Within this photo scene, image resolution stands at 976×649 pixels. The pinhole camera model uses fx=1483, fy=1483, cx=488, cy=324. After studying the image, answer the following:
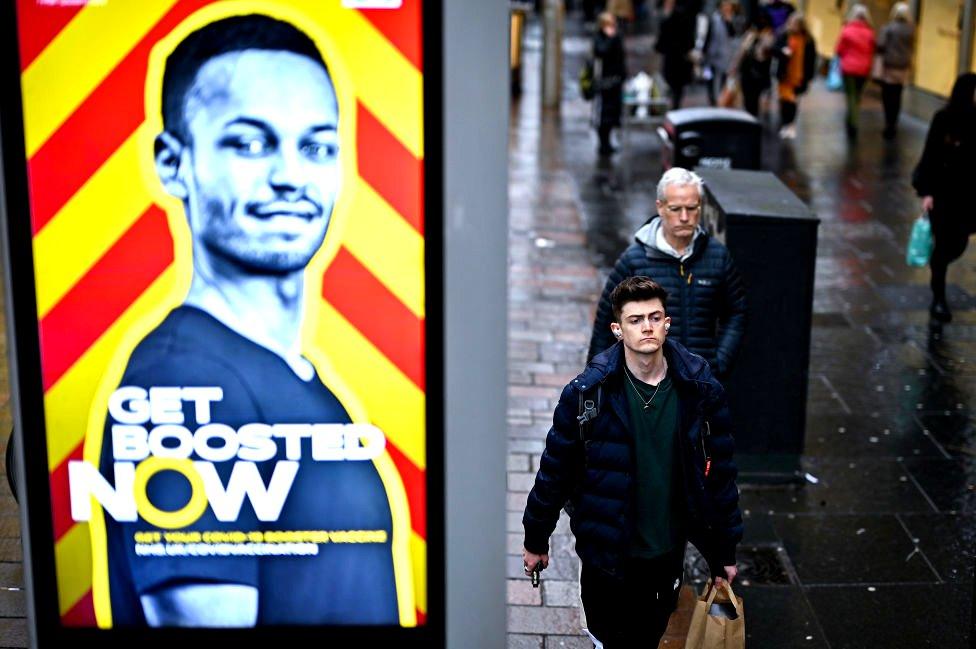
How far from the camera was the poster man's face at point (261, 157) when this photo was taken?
299 cm

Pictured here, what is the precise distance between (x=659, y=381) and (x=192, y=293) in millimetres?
2143

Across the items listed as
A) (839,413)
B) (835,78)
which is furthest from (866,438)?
(835,78)

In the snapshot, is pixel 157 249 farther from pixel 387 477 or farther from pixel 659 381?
pixel 659 381

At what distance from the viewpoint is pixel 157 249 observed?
305 cm

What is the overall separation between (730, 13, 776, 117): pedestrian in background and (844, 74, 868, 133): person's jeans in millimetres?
1074

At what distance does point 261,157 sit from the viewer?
3.02 meters

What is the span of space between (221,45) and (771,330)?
5.20m

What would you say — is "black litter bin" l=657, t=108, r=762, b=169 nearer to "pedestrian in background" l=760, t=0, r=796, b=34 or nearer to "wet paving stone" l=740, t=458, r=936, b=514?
"wet paving stone" l=740, t=458, r=936, b=514

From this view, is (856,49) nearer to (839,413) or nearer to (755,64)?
(755,64)

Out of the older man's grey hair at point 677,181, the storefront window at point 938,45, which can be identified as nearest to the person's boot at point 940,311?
the older man's grey hair at point 677,181

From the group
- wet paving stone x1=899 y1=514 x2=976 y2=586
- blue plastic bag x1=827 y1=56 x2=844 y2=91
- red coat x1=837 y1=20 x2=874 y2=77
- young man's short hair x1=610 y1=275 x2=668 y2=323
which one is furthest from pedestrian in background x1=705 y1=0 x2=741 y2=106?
young man's short hair x1=610 y1=275 x2=668 y2=323

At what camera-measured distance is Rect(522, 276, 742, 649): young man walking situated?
481cm

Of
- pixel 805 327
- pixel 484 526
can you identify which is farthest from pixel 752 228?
pixel 484 526

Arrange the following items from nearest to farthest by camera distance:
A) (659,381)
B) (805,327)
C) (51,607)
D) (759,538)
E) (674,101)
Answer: (51,607), (659,381), (759,538), (805,327), (674,101)
